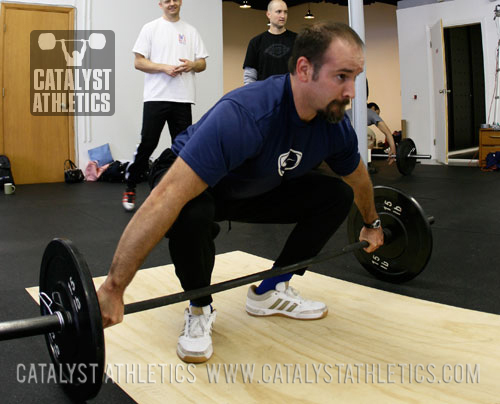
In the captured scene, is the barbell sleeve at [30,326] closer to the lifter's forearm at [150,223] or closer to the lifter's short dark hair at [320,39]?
the lifter's forearm at [150,223]

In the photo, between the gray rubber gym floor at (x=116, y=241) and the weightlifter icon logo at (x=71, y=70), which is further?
the weightlifter icon logo at (x=71, y=70)

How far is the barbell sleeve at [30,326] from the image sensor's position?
89 cm

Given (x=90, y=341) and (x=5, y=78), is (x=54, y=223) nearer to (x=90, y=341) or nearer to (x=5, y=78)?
(x=90, y=341)

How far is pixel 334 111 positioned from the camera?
119 centimetres

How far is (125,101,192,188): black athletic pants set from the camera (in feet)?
10.0

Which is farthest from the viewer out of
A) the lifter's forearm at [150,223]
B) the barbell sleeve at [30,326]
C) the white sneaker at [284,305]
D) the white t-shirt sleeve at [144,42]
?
the white t-shirt sleeve at [144,42]

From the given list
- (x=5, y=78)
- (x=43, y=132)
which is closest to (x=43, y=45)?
(x=5, y=78)

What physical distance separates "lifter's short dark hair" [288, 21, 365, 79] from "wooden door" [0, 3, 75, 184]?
4871 millimetres

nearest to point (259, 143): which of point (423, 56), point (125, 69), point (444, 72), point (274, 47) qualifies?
point (274, 47)

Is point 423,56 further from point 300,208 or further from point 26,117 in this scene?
point 300,208

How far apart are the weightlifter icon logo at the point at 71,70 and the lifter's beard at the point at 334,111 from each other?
16.1 ft

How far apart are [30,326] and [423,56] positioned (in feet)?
23.5

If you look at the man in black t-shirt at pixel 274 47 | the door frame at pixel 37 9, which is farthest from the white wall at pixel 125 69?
the man in black t-shirt at pixel 274 47

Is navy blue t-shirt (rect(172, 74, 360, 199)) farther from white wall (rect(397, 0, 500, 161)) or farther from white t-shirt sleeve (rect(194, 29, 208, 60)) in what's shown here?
white wall (rect(397, 0, 500, 161))
